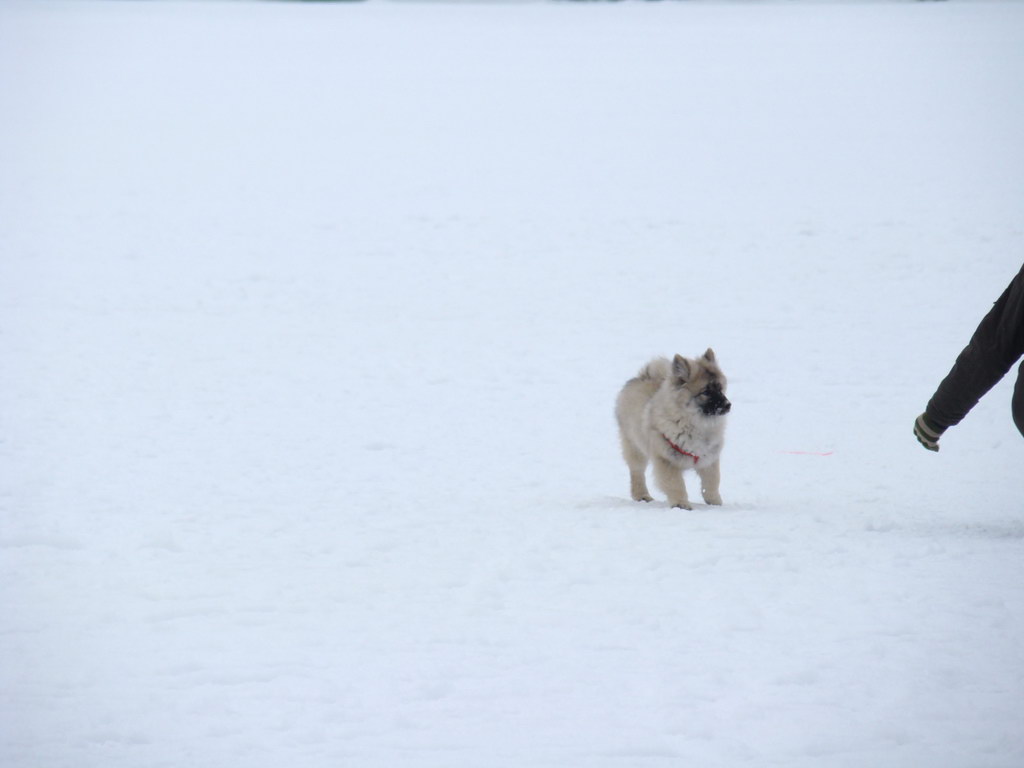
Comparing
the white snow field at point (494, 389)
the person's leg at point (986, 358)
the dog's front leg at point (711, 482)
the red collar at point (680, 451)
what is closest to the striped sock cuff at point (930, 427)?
the person's leg at point (986, 358)

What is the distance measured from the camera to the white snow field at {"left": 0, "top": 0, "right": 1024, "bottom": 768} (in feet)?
12.9

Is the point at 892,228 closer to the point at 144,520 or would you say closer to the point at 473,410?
A: the point at 473,410

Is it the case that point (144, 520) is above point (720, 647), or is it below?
above

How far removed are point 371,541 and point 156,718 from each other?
247 cm

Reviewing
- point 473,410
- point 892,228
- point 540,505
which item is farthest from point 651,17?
point 540,505

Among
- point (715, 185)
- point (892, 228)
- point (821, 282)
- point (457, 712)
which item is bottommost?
point (457, 712)

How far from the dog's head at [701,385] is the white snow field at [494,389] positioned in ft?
2.43

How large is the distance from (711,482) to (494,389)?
15.3 feet

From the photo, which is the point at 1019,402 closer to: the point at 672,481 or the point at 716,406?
the point at 716,406

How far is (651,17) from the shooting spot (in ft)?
109

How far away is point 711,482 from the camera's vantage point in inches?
281

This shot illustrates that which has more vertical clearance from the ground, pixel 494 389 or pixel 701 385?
pixel 494 389

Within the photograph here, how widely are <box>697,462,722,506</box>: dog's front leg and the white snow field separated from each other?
34 cm

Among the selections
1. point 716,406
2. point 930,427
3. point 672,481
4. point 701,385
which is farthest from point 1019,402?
point 672,481
